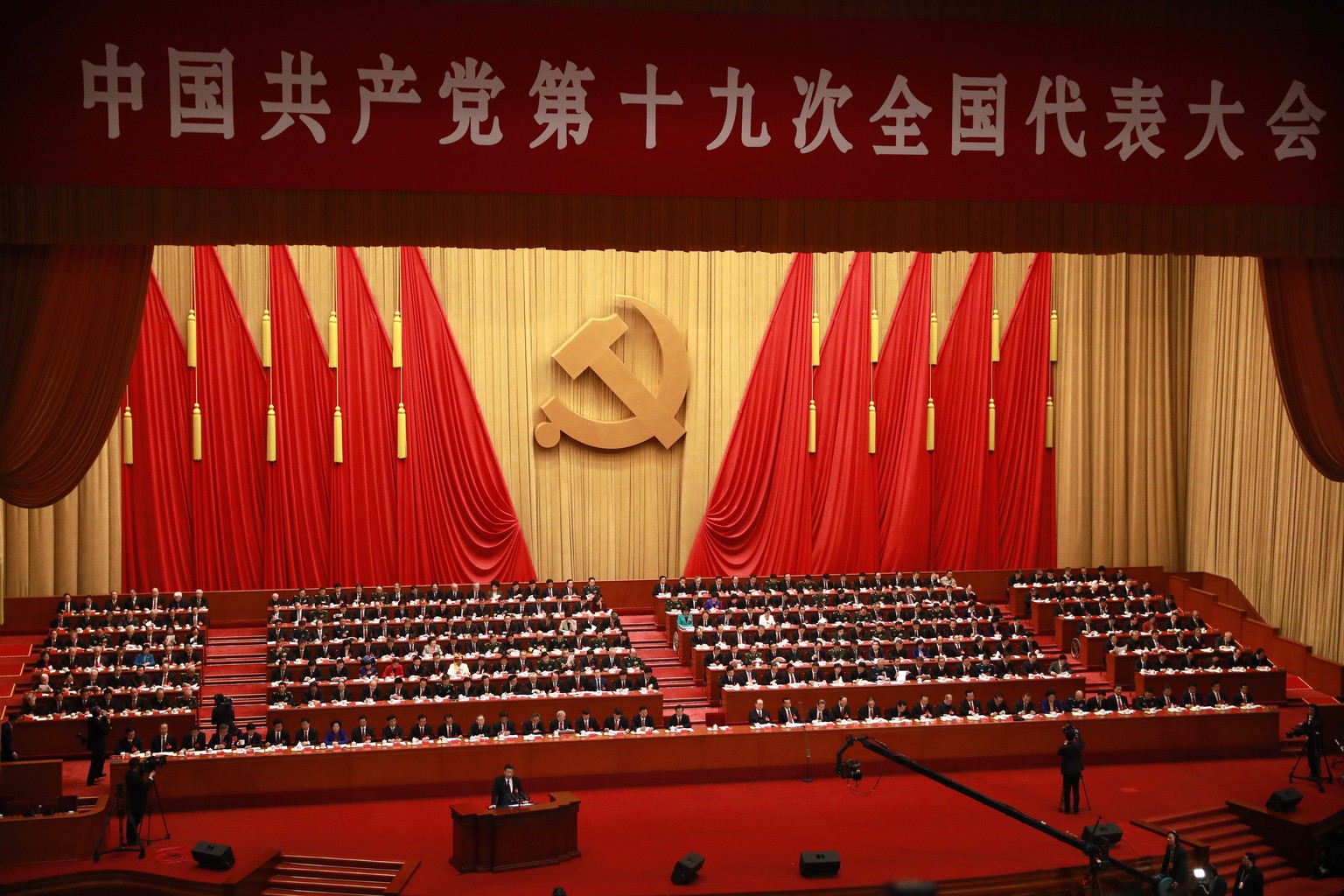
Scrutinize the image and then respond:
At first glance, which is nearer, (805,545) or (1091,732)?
(1091,732)

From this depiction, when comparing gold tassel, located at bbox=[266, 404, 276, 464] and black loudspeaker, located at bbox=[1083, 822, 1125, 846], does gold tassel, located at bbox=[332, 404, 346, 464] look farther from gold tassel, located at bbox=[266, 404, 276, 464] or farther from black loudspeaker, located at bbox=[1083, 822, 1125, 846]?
black loudspeaker, located at bbox=[1083, 822, 1125, 846]

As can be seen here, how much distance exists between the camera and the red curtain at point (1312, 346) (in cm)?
907

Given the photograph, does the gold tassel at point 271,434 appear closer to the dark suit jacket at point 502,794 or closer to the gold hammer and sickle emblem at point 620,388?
the gold hammer and sickle emblem at point 620,388

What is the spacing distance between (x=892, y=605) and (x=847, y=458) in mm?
2421

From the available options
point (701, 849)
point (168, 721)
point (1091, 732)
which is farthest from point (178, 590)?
point (1091, 732)

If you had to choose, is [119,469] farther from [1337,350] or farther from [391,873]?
[1337,350]

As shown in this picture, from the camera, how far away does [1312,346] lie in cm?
914

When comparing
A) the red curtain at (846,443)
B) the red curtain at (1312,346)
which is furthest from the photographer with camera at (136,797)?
the red curtain at (846,443)

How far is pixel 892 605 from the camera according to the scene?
14516 millimetres

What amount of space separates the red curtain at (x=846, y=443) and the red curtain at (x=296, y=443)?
5943 mm

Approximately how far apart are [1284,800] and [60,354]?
9.11 meters

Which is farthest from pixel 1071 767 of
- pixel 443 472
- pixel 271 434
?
pixel 271 434

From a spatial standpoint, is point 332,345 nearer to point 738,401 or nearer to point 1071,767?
→ point 738,401

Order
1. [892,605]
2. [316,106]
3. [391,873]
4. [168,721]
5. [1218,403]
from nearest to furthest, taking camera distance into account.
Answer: [316,106]
[391,873]
[168,721]
[892,605]
[1218,403]
